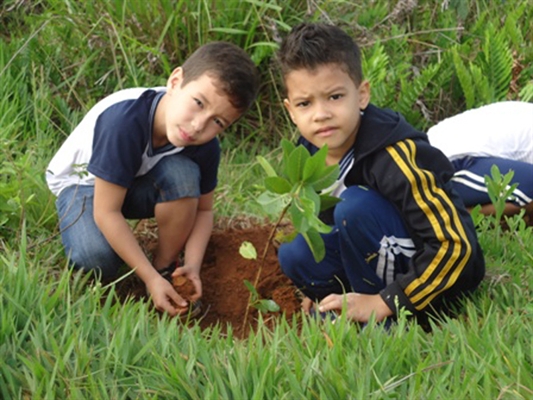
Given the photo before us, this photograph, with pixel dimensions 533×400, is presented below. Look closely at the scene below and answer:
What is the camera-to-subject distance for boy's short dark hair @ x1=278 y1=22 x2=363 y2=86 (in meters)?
2.67

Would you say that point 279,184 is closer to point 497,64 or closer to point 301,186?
point 301,186

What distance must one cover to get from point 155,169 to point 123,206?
20cm

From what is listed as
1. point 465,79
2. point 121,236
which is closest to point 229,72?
point 121,236

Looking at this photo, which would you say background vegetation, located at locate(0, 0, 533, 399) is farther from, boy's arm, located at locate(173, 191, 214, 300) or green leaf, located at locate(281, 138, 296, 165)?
green leaf, located at locate(281, 138, 296, 165)

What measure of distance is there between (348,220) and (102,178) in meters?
0.84

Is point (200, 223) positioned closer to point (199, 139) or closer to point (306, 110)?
point (199, 139)

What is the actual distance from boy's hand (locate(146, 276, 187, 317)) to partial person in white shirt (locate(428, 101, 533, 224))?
1.31m

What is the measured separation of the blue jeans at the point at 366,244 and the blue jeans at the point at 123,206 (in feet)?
1.55

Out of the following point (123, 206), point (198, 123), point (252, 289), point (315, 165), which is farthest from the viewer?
point (123, 206)

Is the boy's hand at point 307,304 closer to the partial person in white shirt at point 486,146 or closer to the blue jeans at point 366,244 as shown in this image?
the blue jeans at point 366,244

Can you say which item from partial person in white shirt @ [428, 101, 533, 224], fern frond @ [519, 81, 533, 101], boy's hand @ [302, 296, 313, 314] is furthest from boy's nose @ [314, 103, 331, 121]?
fern frond @ [519, 81, 533, 101]

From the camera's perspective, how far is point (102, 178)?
2.94 m

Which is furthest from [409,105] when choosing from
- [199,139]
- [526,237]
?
[199,139]

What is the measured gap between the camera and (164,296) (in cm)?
297
